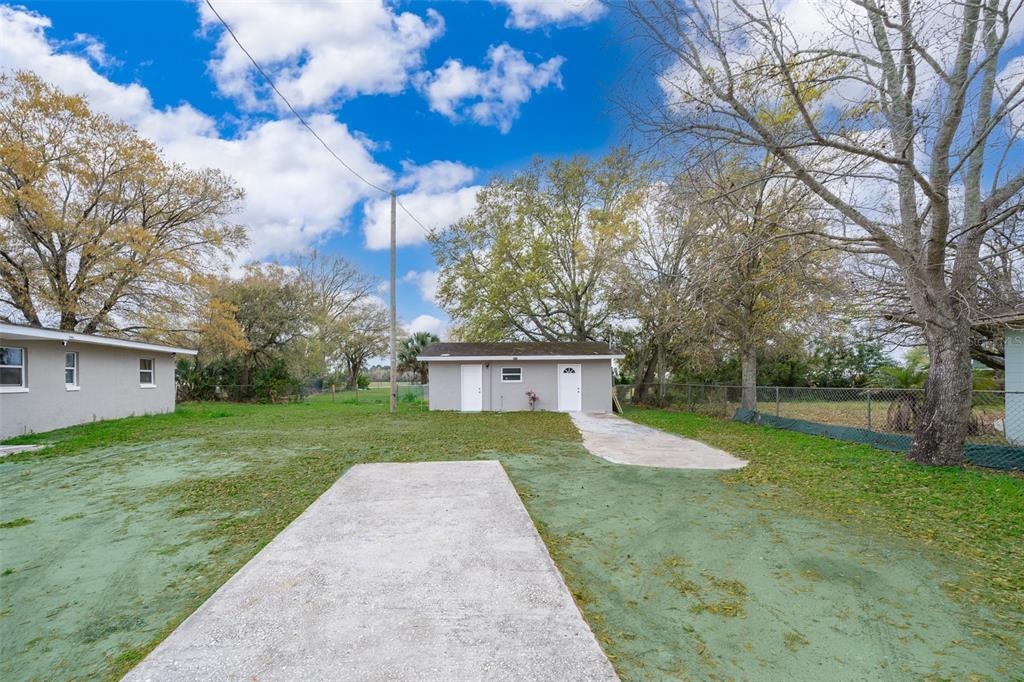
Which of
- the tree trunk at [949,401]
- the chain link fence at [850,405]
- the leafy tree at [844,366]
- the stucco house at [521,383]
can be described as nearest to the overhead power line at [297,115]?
the stucco house at [521,383]

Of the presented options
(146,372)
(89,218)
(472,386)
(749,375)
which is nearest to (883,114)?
(749,375)

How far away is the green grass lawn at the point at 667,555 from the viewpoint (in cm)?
246

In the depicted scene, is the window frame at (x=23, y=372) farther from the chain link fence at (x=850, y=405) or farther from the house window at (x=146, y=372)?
the chain link fence at (x=850, y=405)

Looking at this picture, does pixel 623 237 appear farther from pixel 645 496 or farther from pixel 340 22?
pixel 645 496

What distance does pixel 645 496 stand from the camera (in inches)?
208

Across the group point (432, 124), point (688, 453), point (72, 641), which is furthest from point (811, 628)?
point (432, 124)

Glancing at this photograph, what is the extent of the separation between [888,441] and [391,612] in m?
9.30

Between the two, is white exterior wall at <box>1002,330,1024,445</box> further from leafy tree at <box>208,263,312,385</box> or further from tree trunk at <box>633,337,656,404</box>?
leafy tree at <box>208,263,312,385</box>

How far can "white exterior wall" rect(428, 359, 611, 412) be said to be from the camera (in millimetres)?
17203

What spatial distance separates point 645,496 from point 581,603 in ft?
8.62

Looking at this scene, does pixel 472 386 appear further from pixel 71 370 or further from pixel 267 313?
pixel 267 313

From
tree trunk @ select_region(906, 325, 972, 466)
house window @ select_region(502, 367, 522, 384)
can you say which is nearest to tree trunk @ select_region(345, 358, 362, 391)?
house window @ select_region(502, 367, 522, 384)

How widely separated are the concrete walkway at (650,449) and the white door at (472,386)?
18.8 ft

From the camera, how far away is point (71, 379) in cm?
1204
